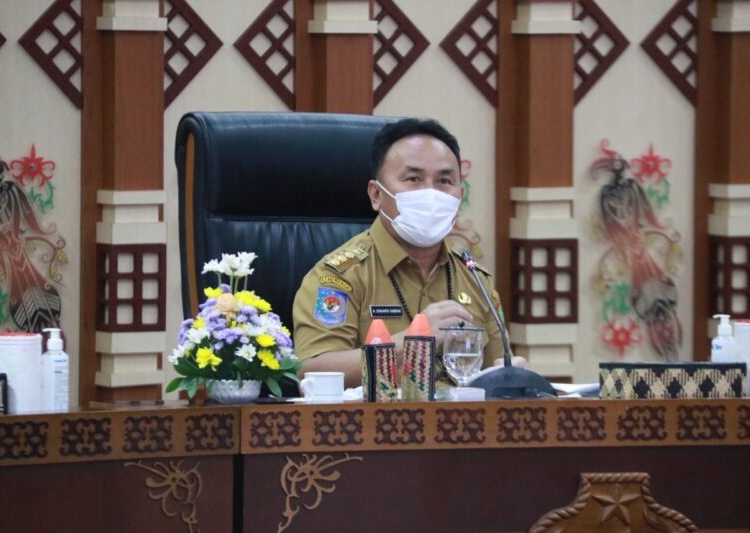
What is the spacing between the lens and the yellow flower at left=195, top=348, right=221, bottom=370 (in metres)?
2.33

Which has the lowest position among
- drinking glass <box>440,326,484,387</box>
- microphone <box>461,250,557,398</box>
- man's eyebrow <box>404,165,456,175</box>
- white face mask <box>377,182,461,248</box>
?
microphone <box>461,250,557,398</box>

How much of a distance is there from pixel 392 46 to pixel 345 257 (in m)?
2.45

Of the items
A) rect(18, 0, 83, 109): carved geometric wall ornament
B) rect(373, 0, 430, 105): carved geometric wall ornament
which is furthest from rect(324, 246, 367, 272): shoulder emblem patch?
rect(373, 0, 430, 105): carved geometric wall ornament

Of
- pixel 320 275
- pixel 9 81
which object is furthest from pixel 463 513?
pixel 9 81

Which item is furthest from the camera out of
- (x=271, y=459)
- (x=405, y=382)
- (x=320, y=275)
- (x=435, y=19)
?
(x=435, y=19)

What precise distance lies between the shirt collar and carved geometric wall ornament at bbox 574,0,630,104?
105 inches

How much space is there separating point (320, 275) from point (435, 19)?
2609mm

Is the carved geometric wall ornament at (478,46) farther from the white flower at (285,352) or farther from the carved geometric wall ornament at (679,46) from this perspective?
the white flower at (285,352)

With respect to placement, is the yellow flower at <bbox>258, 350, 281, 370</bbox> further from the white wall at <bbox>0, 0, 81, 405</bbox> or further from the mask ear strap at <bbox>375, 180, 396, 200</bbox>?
the white wall at <bbox>0, 0, 81, 405</bbox>

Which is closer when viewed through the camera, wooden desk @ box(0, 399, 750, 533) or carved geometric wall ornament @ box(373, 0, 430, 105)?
wooden desk @ box(0, 399, 750, 533)

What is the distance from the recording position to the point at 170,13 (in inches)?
201

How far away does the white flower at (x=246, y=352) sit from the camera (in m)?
2.34

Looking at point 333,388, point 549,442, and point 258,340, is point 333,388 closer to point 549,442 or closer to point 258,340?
point 258,340

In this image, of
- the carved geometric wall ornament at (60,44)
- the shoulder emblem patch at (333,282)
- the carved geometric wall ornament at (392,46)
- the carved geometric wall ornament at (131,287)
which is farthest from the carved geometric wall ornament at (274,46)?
the shoulder emblem patch at (333,282)
